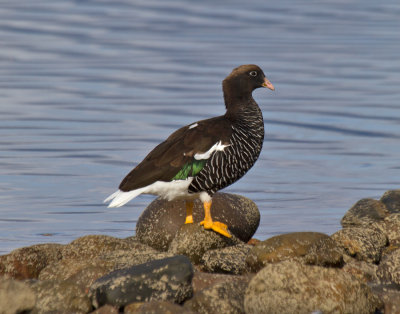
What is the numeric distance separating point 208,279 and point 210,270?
993 millimetres

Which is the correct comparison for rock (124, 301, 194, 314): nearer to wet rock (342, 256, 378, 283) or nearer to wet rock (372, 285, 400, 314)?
wet rock (372, 285, 400, 314)

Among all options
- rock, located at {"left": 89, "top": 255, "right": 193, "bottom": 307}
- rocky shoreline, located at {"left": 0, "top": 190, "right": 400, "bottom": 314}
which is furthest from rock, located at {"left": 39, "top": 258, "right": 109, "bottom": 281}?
rock, located at {"left": 89, "top": 255, "right": 193, "bottom": 307}

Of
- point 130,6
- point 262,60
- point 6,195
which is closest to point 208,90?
point 262,60

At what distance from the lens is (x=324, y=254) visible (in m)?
9.34

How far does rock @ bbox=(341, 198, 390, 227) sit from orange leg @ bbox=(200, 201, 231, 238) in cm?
211

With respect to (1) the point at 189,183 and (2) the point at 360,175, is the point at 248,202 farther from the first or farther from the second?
(2) the point at 360,175

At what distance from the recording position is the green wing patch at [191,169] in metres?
11.0

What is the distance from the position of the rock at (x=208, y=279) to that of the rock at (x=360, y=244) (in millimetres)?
1775

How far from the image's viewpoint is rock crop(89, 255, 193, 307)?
823 centimetres

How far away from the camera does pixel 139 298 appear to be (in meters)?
8.25

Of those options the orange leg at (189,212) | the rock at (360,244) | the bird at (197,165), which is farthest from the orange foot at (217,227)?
the rock at (360,244)

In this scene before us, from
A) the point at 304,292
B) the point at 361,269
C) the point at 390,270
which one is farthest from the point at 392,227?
the point at 304,292

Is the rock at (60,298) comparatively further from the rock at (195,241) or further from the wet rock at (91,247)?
the rock at (195,241)

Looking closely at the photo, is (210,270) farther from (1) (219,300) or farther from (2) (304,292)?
(2) (304,292)
